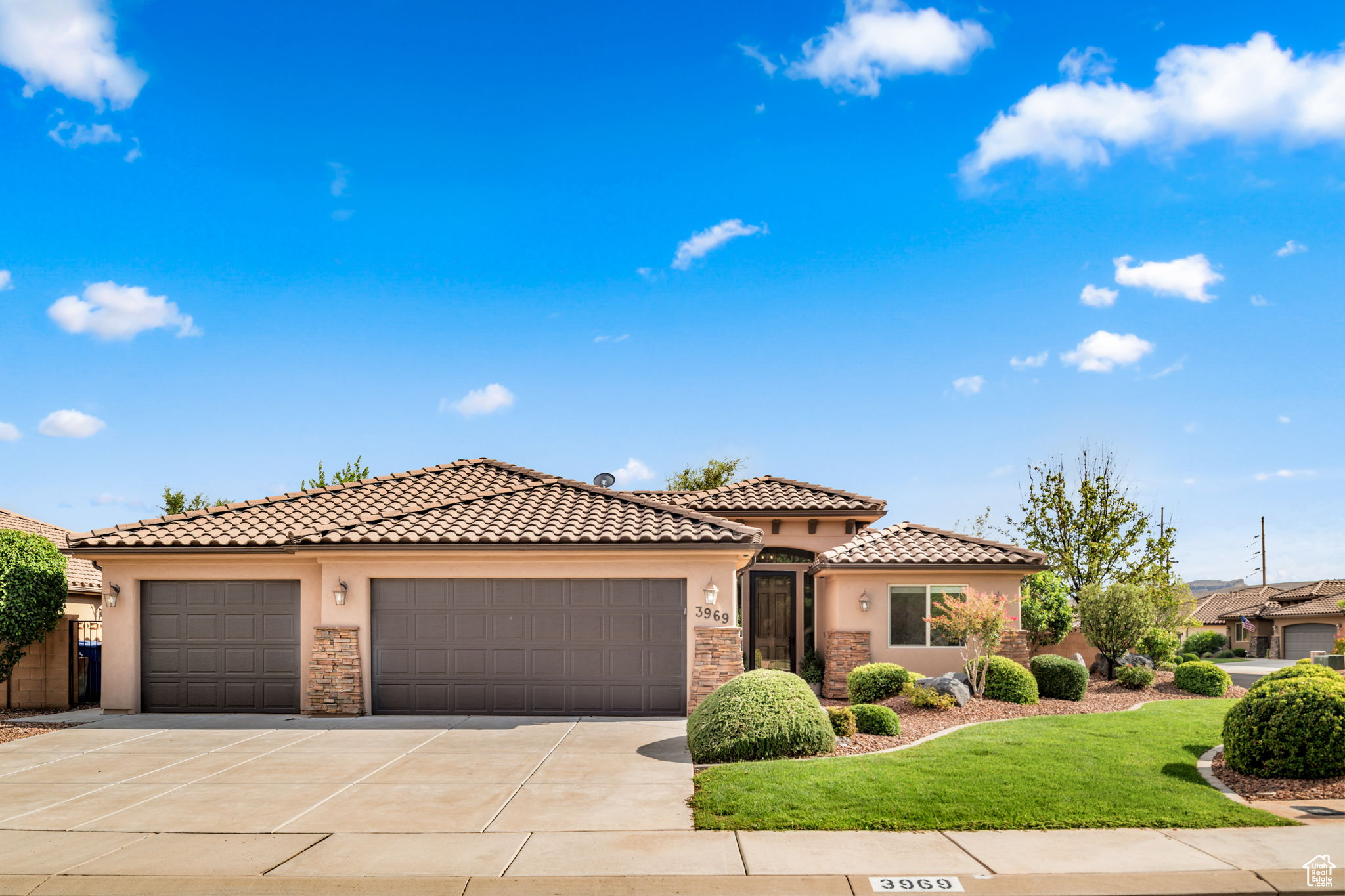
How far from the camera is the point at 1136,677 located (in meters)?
19.3

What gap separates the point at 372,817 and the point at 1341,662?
88.1ft

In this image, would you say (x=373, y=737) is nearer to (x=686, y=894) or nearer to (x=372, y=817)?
(x=372, y=817)

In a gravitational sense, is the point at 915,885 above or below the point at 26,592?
below

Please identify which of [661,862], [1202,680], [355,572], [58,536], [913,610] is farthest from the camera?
[58,536]

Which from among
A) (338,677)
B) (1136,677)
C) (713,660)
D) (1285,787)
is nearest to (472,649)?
(338,677)

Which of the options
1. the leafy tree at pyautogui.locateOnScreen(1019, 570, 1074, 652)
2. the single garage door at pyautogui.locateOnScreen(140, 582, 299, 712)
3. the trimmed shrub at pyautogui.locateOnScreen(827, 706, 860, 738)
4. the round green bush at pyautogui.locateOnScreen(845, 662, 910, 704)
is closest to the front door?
the round green bush at pyautogui.locateOnScreen(845, 662, 910, 704)

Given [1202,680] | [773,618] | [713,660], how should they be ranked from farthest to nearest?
[773,618] < [1202,680] < [713,660]

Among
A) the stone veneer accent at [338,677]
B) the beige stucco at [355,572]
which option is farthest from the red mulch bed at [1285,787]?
the stone veneer accent at [338,677]

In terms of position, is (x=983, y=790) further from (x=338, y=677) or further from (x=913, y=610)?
(x=338, y=677)

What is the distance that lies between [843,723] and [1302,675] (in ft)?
18.0

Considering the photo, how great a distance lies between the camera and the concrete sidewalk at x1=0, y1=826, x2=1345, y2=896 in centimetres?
664

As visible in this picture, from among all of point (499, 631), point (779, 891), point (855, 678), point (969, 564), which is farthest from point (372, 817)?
point (969, 564)

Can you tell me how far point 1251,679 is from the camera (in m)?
26.4

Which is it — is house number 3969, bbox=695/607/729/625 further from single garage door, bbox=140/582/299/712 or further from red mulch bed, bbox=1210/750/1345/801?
Answer: red mulch bed, bbox=1210/750/1345/801
